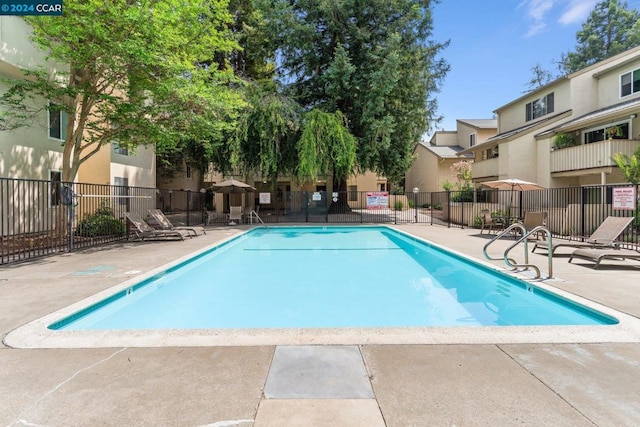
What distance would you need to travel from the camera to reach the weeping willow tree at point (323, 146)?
1702cm

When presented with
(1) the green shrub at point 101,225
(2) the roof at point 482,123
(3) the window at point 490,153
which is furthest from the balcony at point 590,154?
(1) the green shrub at point 101,225

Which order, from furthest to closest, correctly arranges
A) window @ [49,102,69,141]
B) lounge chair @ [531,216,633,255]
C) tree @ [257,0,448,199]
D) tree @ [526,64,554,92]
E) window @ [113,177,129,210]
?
tree @ [526,64,554,92] < tree @ [257,0,448,199] < window @ [113,177,129,210] < window @ [49,102,69,141] < lounge chair @ [531,216,633,255]

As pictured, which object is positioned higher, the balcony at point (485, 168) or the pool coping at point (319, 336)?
the balcony at point (485, 168)

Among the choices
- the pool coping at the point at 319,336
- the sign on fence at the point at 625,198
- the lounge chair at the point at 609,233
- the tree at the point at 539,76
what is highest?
the tree at the point at 539,76

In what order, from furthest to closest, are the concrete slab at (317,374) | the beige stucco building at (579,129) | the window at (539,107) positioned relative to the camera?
the window at (539,107) < the beige stucco building at (579,129) < the concrete slab at (317,374)

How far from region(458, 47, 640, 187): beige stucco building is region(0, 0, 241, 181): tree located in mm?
16080

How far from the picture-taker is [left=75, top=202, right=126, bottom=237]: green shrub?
11.4 meters

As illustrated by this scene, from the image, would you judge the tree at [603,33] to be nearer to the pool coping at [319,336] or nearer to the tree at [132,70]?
the tree at [132,70]

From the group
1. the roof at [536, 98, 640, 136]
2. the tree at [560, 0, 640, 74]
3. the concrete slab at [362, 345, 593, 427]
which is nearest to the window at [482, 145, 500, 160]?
the roof at [536, 98, 640, 136]

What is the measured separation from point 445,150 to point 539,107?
40.3 ft

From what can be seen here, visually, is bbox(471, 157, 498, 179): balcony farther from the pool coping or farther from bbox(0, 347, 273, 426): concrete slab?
bbox(0, 347, 273, 426): concrete slab

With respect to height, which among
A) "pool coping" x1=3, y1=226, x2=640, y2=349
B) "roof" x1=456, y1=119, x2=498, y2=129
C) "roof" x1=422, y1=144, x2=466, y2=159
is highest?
"roof" x1=456, y1=119, x2=498, y2=129

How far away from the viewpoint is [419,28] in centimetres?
2008

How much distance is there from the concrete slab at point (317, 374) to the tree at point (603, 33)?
4569cm
